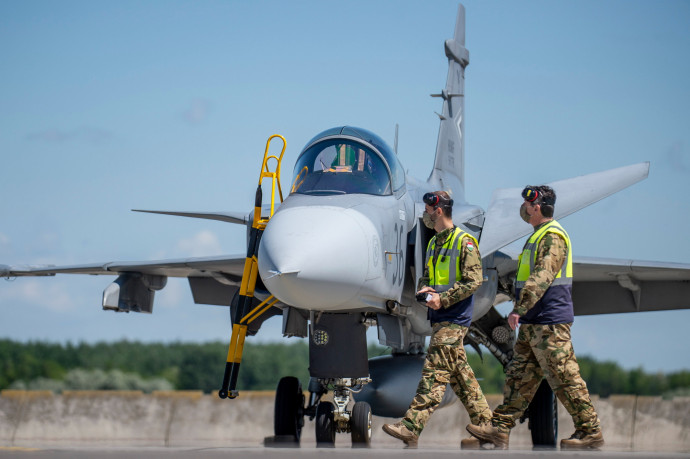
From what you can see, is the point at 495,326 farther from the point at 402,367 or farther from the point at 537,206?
the point at 537,206

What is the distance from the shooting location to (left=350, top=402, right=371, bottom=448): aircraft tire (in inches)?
350

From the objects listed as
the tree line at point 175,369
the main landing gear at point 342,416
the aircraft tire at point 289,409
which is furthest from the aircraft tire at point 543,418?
the tree line at point 175,369

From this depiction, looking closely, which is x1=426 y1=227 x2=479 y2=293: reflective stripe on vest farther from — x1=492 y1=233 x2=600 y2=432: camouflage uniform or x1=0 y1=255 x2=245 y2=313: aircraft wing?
x1=0 y1=255 x2=245 y2=313: aircraft wing

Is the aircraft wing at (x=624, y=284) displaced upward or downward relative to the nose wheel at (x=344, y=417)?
upward

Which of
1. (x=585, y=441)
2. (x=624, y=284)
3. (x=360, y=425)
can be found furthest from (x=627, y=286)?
(x=585, y=441)

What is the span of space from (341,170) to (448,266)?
1.82 meters

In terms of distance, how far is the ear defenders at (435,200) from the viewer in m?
7.70

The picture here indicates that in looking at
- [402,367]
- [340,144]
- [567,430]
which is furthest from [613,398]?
[340,144]

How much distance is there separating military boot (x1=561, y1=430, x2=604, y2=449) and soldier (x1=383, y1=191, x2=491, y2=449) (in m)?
0.71

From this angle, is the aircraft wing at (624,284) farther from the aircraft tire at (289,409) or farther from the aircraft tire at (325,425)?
the aircraft tire at (325,425)

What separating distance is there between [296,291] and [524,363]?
1.89 meters

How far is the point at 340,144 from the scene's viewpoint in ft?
30.0

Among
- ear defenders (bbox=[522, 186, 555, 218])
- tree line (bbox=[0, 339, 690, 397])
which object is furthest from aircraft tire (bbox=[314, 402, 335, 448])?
tree line (bbox=[0, 339, 690, 397])

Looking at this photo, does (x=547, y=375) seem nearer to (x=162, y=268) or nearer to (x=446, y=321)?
(x=446, y=321)
